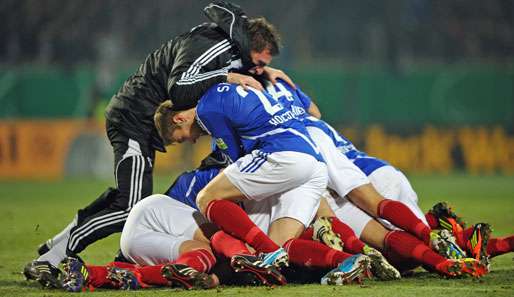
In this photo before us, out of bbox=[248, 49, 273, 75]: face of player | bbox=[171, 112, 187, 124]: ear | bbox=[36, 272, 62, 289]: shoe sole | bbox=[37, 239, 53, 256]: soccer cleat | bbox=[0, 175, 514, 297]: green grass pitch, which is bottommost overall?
bbox=[0, 175, 514, 297]: green grass pitch

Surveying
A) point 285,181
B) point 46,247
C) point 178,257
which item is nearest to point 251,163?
point 285,181

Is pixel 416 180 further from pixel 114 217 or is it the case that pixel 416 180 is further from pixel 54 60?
pixel 114 217

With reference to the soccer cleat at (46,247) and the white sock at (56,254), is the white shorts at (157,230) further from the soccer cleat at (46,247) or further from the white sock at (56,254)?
the soccer cleat at (46,247)

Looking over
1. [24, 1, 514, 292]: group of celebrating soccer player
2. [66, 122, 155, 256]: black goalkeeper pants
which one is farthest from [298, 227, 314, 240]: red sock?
[66, 122, 155, 256]: black goalkeeper pants

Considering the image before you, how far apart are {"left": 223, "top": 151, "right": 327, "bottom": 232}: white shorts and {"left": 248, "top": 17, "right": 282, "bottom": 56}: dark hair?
104 centimetres

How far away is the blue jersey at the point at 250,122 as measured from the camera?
5.31 m

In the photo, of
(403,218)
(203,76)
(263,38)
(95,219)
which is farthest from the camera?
(263,38)

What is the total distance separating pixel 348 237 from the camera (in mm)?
5270

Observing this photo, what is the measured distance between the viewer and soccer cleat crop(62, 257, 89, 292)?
4.87m

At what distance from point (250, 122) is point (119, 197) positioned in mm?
1243

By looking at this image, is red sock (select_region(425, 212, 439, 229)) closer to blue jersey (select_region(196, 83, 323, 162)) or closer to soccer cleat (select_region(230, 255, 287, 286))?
blue jersey (select_region(196, 83, 323, 162))

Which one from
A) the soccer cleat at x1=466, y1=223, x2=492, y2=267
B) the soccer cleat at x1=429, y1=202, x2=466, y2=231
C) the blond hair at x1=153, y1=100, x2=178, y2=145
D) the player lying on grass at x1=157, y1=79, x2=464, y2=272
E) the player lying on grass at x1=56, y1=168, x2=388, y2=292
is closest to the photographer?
the player lying on grass at x1=56, y1=168, x2=388, y2=292

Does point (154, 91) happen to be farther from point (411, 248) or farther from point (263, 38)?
point (411, 248)

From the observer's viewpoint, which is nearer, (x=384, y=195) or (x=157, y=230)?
(x=157, y=230)
